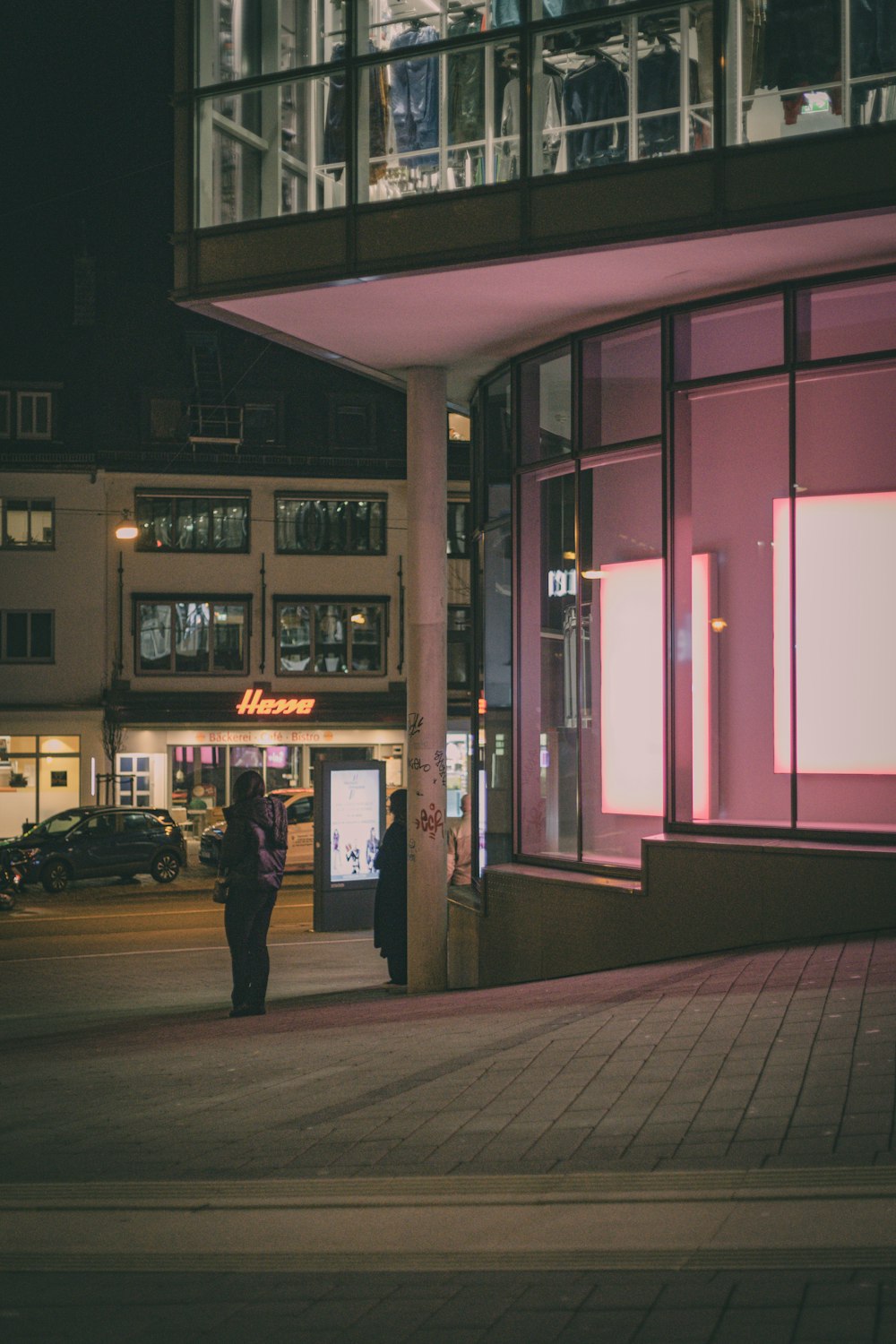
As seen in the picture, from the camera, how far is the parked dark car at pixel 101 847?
1112 inches

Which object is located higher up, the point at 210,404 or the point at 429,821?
the point at 210,404

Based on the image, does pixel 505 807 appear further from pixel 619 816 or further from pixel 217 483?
pixel 217 483

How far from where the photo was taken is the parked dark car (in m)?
28.2

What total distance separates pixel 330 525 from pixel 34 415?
9183 millimetres

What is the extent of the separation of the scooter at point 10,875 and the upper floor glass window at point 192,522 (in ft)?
52.5

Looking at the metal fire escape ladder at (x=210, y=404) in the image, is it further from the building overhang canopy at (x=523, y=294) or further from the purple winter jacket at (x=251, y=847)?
the purple winter jacket at (x=251, y=847)

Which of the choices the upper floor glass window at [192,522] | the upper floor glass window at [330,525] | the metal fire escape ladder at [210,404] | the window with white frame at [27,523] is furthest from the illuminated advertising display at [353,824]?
the metal fire escape ladder at [210,404]

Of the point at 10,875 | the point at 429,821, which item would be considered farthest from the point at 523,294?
the point at 10,875

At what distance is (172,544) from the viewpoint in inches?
1655

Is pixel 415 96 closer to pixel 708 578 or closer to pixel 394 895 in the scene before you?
pixel 708 578

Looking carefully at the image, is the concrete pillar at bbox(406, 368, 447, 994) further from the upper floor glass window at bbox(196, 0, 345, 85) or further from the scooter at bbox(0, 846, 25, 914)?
the scooter at bbox(0, 846, 25, 914)

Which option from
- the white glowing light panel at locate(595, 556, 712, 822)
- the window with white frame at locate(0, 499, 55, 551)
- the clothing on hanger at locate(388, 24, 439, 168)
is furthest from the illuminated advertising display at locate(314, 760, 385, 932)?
the window with white frame at locate(0, 499, 55, 551)

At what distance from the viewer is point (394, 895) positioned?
1395 centimetres

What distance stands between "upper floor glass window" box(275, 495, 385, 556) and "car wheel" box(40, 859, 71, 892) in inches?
643
